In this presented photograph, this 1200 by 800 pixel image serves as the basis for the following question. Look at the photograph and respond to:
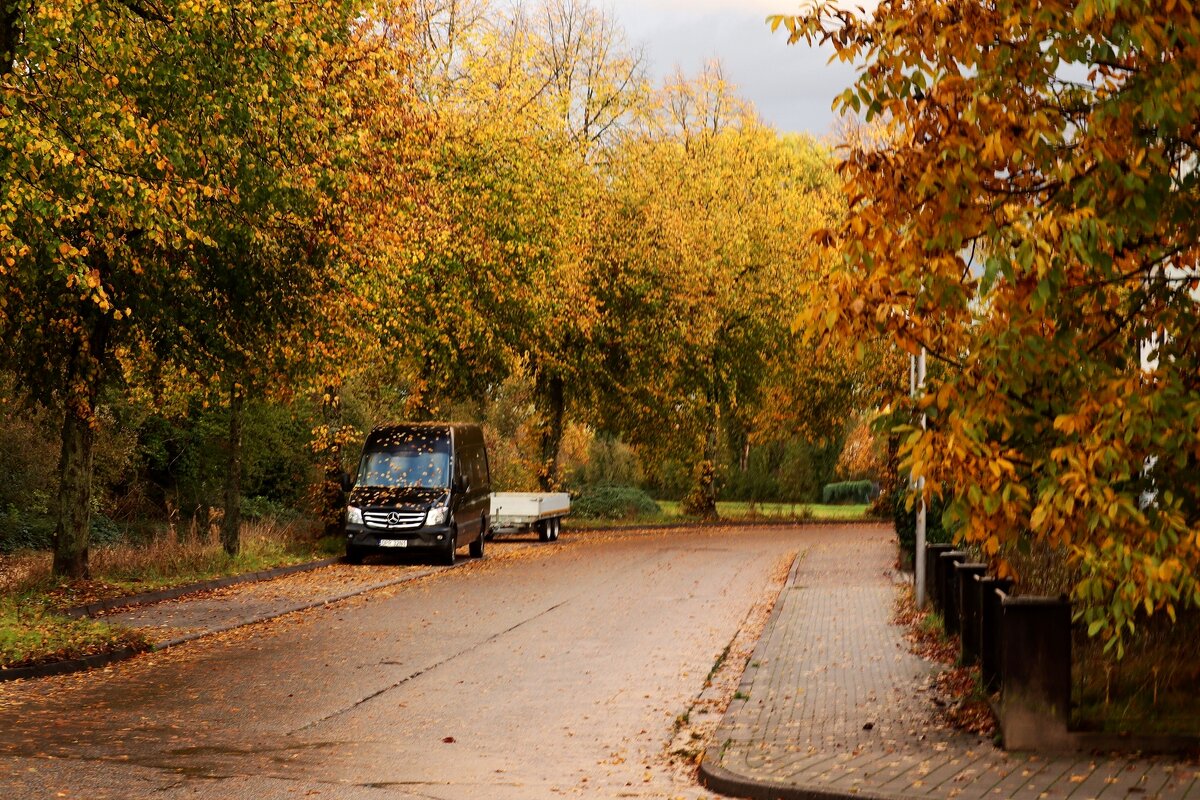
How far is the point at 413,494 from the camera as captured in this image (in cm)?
2645

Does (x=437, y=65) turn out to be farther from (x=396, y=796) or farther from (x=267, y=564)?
(x=396, y=796)

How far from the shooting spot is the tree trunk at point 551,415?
134 feet

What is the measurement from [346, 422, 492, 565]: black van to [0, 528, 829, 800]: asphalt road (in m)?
6.18

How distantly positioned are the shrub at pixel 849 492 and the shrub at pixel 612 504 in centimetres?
2062

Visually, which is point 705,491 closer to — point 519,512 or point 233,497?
point 519,512

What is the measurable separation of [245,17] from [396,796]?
10220mm

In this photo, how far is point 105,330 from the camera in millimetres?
19562

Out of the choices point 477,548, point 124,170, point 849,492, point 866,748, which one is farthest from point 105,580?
point 849,492

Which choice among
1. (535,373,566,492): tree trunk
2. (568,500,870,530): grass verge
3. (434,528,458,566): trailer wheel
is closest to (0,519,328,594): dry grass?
(434,528,458,566): trailer wheel

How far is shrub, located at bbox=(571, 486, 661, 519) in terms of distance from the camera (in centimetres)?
4700

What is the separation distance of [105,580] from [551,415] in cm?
2205

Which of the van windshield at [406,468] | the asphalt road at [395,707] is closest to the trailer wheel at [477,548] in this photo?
the van windshield at [406,468]

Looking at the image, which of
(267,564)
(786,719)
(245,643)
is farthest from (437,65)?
(786,719)

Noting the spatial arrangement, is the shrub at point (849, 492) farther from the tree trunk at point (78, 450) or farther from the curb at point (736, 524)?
the tree trunk at point (78, 450)
